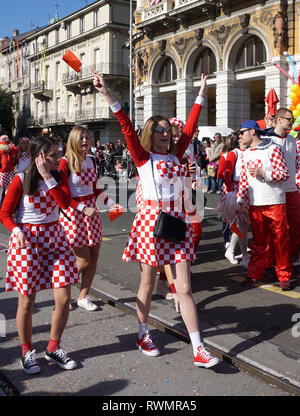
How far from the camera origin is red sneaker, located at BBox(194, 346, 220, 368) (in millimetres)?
3244

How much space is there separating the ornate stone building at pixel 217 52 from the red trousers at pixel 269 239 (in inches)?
666

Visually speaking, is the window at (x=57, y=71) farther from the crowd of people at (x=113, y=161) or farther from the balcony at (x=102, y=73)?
the crowd of people at (x=113, y=161)

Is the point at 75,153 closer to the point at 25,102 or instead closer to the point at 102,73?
the point at 102,73

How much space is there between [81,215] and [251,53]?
20498 mm

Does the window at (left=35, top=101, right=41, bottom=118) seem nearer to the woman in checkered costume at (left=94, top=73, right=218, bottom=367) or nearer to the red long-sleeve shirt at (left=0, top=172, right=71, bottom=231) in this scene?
the woman in checkered costume at (left=94, top=73, right=218, bottom=367)

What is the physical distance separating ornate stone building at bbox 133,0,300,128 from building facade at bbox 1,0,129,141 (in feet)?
19.9

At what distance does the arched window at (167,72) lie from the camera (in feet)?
92.6

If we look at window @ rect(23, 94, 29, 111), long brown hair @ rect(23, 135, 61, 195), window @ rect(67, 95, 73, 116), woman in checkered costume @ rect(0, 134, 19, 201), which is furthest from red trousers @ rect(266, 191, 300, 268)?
window @ rect(23, 94, 29, 111)

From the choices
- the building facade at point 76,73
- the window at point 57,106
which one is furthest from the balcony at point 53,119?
the window at point 57,106

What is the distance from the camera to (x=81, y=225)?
15.2 ft

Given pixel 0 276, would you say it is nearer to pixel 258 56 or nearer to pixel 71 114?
pixel 258 56

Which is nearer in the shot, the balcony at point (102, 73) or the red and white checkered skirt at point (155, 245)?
the red and white checkered skirt at point (155, 245)

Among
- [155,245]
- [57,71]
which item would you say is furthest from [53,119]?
[155,245]
